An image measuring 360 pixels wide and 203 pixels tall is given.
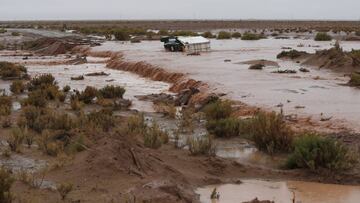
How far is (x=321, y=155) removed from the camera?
1129cm

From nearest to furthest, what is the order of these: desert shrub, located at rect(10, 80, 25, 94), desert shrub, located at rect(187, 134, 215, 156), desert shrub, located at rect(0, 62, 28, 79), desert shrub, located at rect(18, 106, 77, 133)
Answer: desert shrub, located at rect(187, 134, 215, 156), desert shrub, located at rect(18, 106, 77, 133), desert shrub, located at rect(10, 80, 25, 94), desert shrub, located at rect(0, 62, 28, 79)

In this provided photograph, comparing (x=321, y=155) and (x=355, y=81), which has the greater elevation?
(x=321, y=155)

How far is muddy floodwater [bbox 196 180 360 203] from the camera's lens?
10.1 meters

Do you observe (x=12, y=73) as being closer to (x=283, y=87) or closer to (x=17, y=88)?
(x=17, y=88)

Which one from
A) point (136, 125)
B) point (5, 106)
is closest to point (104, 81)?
point (5, 106)

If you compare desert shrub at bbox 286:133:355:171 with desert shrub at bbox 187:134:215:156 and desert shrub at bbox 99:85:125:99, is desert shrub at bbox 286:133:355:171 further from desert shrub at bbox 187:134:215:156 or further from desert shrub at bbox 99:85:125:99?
desert shrub at bbox 99:85:125:99

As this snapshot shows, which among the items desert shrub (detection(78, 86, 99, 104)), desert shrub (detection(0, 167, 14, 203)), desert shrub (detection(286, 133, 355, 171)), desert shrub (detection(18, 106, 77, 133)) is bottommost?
desert shrub (detection(78, 86, 99, 104))

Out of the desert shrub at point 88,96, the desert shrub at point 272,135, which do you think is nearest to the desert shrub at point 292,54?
the desert shrub at point 88,96

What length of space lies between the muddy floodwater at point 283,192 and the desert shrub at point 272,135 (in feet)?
6.82

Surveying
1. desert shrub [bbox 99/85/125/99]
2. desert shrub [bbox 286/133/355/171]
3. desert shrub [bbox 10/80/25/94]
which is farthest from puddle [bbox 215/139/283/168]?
desert shrub [bbox 10/80/25/94]

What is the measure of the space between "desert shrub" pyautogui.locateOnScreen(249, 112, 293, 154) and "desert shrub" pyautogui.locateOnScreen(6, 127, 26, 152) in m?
5.59

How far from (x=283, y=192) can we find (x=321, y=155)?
1324 mm

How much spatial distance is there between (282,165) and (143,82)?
18.2 meters

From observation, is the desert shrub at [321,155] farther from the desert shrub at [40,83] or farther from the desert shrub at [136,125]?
the desert shrub at [40,83]
